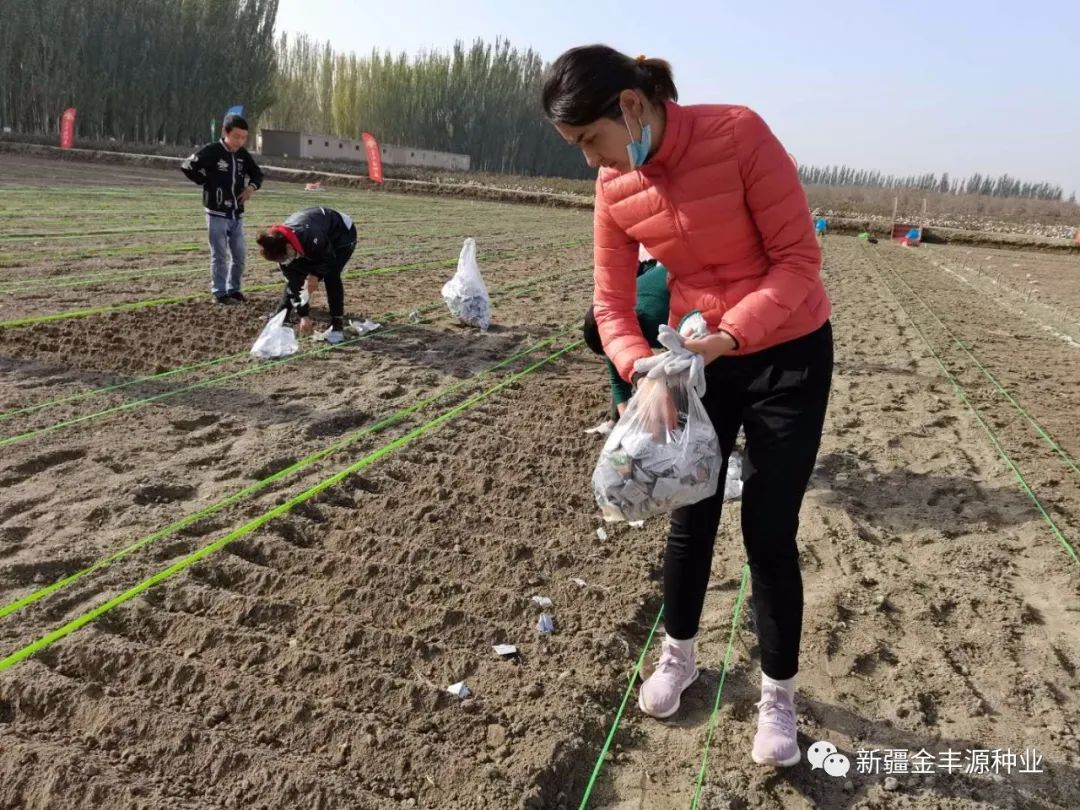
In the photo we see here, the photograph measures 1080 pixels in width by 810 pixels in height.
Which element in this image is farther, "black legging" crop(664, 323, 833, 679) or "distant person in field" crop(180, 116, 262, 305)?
"distant person in field" crop(180, 116, 262, 305)

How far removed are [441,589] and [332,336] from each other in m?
3.47

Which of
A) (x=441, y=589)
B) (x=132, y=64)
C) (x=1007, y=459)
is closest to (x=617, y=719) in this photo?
(x=441, y=589)

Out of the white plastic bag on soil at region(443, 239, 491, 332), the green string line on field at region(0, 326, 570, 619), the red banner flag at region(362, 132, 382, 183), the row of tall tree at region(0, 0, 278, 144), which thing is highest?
the row of tall tree at region(0, 0, 278, 144)

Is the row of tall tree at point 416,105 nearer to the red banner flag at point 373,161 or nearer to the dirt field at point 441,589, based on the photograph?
the red banner flag at point 373,161

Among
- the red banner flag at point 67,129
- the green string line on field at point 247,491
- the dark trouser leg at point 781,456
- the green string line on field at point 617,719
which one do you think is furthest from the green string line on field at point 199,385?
the red banner flag at point 67,129

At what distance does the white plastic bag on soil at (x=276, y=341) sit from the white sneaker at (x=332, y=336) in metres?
0.37

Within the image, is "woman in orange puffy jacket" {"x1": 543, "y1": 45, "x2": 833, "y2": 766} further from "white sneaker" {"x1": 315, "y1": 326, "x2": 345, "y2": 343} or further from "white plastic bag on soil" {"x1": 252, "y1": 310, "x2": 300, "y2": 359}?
"white sneaker" {"x1": 315, "y1": 326, "x2": 345, "y2": 343}

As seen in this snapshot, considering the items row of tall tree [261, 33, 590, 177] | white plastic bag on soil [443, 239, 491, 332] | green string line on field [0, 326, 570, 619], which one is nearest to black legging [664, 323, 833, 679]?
green string line on field [0, 326, 570, 619]

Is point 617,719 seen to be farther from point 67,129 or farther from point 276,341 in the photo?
point 67,129

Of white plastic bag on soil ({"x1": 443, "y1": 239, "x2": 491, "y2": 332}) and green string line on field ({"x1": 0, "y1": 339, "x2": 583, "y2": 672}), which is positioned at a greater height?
white plastic bag on soil ({"x1": 443, "y1": 239, "x2": 491, "y2": 332})

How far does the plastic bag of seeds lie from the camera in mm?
1762

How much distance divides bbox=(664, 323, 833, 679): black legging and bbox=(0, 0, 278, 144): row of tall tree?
4065 centimetres

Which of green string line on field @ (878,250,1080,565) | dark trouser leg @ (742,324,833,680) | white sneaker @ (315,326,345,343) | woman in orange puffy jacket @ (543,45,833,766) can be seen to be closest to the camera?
woman in orange puffy jacket @ (543,45,833,766)

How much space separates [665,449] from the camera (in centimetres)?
178
